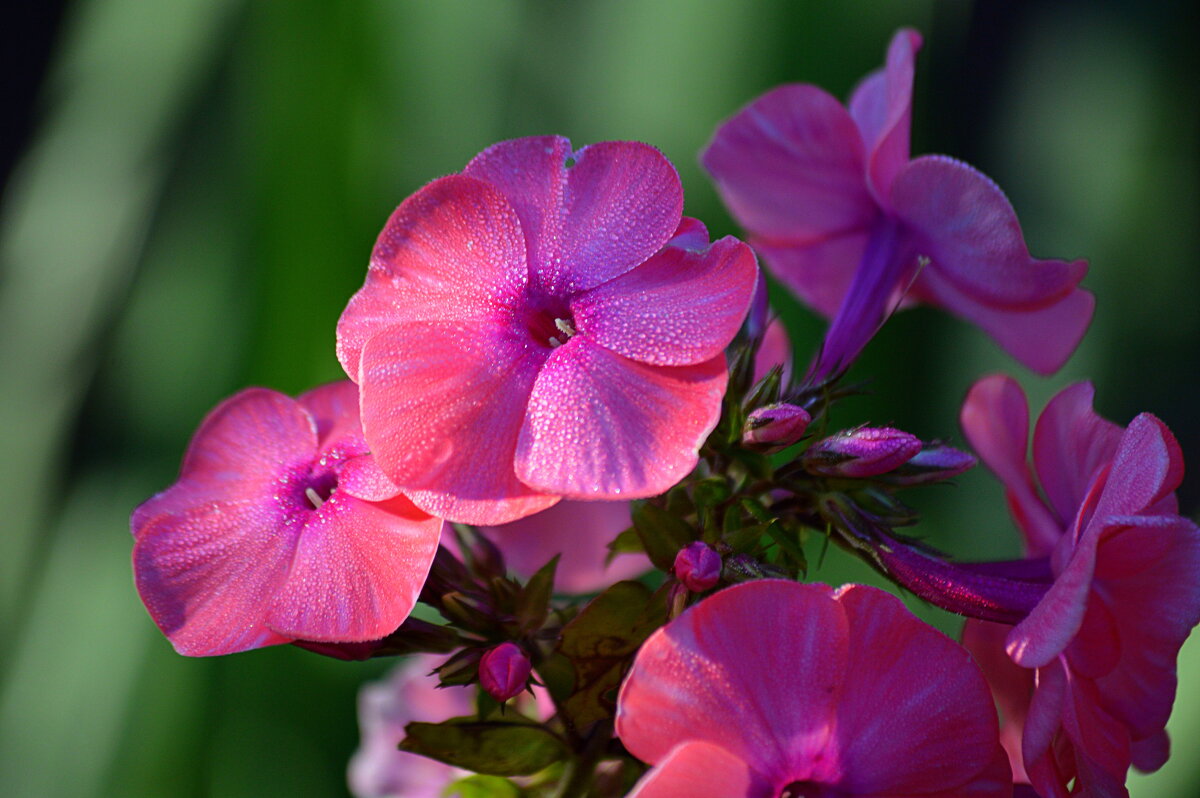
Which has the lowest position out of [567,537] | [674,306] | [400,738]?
[400,738]


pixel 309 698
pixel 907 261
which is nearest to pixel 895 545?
pixel 907 261

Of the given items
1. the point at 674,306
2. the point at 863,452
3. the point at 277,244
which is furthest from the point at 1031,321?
the point at 277,244

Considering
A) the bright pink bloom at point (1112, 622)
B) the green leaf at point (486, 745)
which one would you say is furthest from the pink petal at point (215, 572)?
the bright pink bloom at point (1112, 622)

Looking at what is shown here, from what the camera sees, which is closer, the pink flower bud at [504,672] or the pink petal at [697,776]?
the pink petal at [697,776]

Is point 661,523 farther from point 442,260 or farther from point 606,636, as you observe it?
point 442,260

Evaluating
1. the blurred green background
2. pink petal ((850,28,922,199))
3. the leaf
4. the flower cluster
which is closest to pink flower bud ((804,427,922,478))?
the flower cluster

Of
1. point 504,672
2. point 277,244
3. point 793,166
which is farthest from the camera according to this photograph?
point 277,244

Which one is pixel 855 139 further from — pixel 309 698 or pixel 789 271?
pixel 309 698

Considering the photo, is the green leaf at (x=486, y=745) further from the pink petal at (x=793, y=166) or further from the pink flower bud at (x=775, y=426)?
the pink petal at (x=793, y=166)

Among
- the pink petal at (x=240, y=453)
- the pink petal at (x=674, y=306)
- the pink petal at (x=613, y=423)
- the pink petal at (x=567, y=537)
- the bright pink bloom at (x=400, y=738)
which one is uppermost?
the pink petal at (x=674, y=306)
